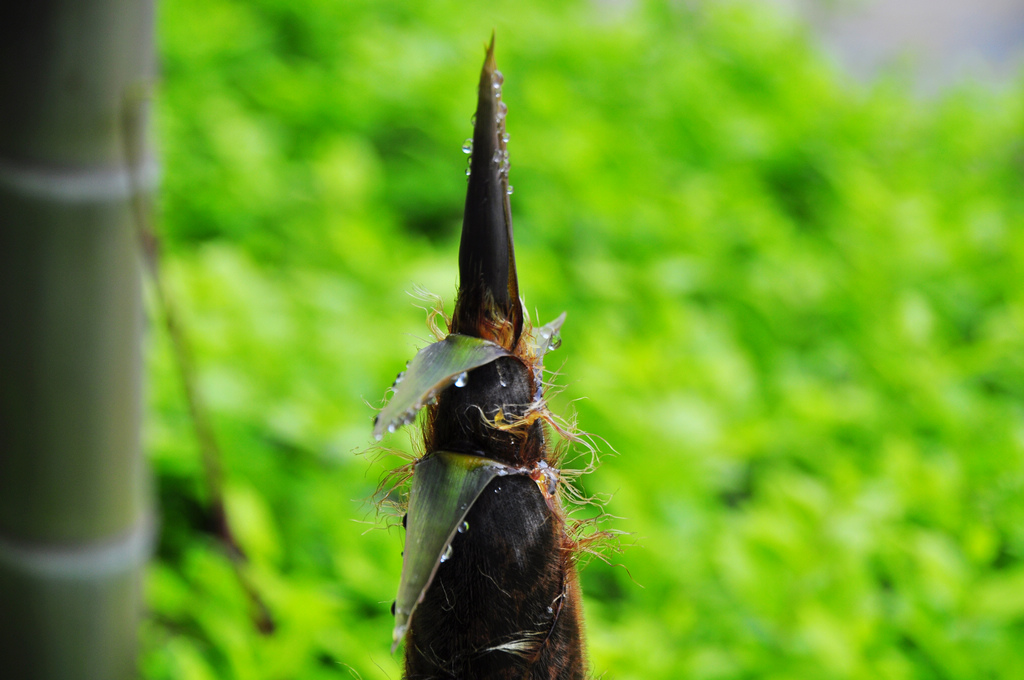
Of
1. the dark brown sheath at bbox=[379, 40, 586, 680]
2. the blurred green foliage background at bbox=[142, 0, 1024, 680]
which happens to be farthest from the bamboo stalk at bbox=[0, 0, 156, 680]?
the dark brown sheath at bbox=[379, 40, 586, 680]

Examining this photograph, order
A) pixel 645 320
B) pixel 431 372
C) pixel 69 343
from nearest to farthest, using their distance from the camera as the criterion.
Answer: pixel 431 372
pixel 69 343
pixel 645 320

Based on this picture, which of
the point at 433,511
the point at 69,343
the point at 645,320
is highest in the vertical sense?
the point at 645,320

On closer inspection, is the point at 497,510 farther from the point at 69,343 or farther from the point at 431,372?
the point at 69,343

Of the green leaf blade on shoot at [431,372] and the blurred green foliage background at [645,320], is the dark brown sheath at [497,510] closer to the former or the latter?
the green leaf blade on shoot at [431,372]

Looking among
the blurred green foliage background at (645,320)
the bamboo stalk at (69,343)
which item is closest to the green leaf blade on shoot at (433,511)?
the blurred green foliage background at (645,320)

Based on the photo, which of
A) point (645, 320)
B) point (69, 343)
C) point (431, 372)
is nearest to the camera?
point (431, 372)

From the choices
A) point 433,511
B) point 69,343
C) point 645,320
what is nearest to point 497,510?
point 433,511

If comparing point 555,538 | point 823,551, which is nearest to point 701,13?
point 823,551

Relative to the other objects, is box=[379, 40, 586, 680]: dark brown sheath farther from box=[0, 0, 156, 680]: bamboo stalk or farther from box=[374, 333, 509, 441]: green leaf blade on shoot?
box=[0, 0, 156, 680]: bamboo stalk
